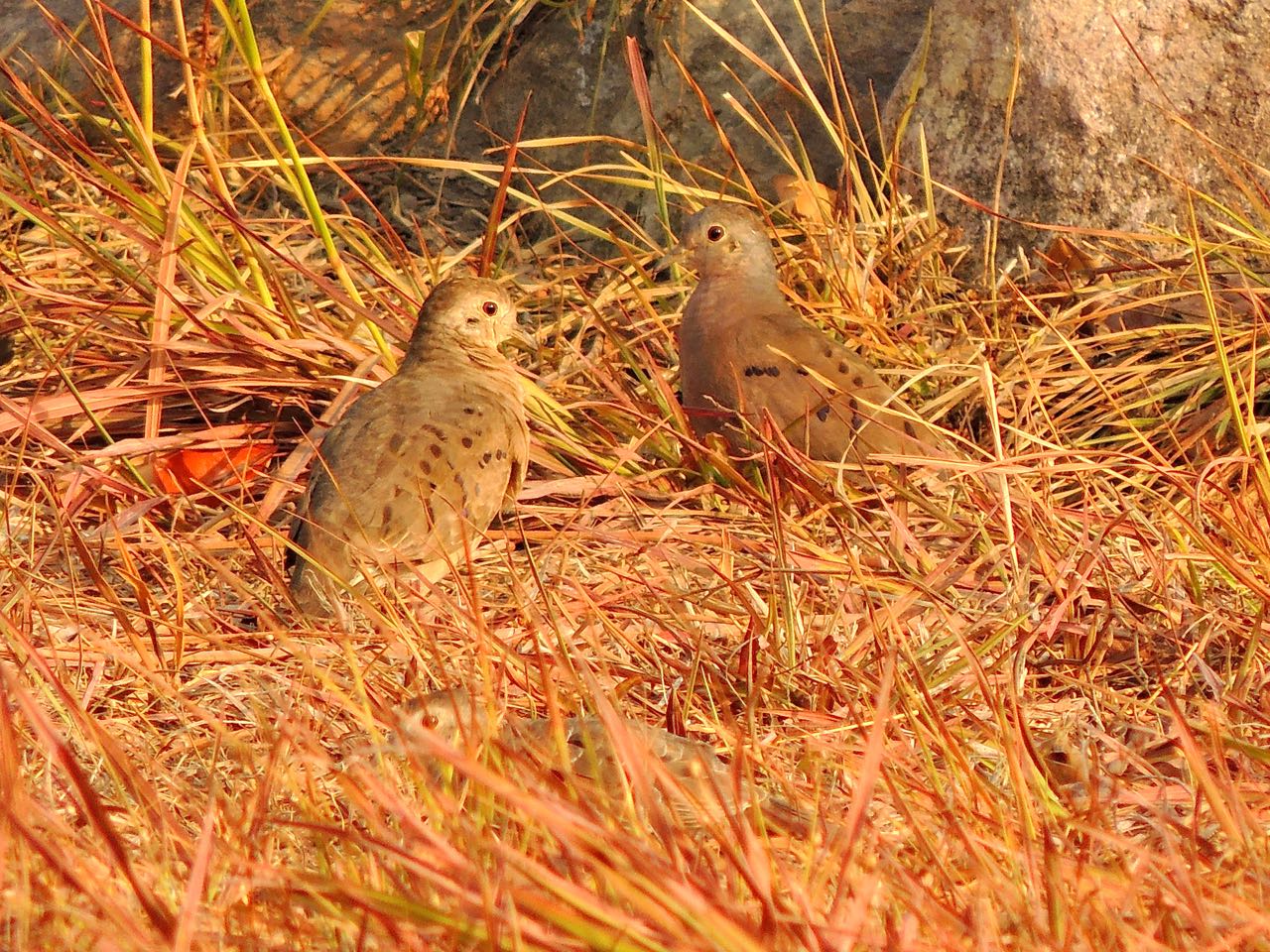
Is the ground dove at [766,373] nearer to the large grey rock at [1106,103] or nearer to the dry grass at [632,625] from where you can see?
the dry grass at [632,625]

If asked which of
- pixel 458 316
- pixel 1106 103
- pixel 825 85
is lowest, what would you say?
pixel 458 316

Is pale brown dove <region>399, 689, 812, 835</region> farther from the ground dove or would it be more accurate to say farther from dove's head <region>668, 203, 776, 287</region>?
dove's head <region>668, 203, 776, 287</region>

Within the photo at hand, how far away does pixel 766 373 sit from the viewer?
209 inches

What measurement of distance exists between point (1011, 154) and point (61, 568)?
3.27 meters

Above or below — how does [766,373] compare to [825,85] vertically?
below

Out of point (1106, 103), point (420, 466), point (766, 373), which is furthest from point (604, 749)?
point (1106, 103)

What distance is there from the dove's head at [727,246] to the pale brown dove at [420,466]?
94cm

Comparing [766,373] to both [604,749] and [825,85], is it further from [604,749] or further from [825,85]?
[604,749]

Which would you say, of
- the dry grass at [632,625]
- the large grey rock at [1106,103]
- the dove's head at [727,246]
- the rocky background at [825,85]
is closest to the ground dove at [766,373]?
the dove's head at [727,246]

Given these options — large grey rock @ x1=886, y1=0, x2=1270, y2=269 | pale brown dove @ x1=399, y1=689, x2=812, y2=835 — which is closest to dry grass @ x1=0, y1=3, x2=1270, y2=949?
pale brown dove @ x1=399, y1=689, x2=812, y2=835

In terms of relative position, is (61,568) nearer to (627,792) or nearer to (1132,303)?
(627,792)

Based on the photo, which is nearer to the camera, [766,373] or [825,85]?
[766,373]

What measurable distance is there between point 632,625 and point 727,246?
Result: 204 cm

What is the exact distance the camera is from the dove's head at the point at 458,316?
493cm
